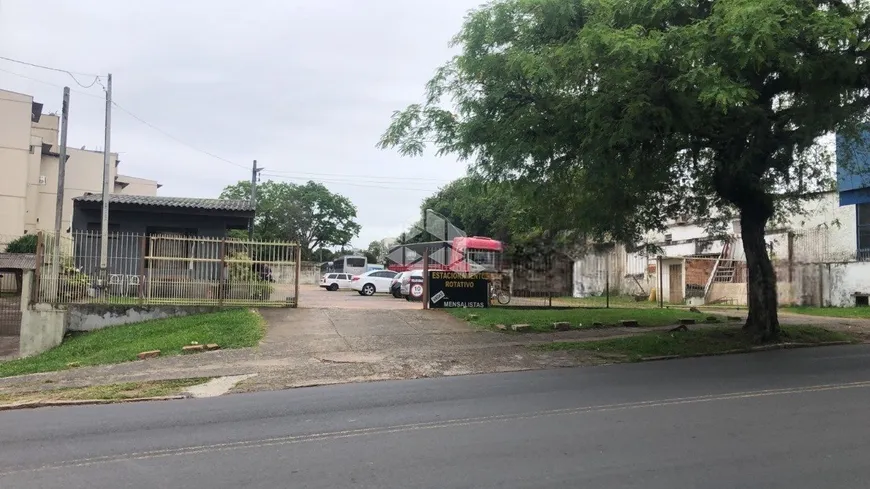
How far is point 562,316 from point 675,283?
14.0m

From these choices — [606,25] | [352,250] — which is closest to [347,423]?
[606,25]

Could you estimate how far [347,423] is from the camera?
7.11 m

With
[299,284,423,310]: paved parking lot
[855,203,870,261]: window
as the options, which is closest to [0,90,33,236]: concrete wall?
[299,284,423,310]: paved parking lot

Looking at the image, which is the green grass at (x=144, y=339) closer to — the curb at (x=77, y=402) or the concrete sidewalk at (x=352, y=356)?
the concrete sidewalk at (x=352, y=356)

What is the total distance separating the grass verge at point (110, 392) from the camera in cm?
925

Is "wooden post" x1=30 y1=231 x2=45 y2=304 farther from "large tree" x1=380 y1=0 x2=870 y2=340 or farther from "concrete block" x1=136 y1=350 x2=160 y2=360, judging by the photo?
"large tree" x1=380 y1=0 x2=870 y2=340

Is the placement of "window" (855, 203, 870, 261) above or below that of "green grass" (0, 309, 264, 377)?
above

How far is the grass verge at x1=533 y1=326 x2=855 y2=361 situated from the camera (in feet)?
42.6

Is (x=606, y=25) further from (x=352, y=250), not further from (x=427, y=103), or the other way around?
(x=352, y=250)

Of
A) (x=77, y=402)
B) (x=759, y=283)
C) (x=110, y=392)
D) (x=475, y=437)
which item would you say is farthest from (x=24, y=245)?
(x=475, y=437)

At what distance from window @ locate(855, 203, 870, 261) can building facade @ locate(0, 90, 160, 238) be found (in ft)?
144

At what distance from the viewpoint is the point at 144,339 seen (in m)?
14.8

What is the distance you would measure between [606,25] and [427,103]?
397 centimetres

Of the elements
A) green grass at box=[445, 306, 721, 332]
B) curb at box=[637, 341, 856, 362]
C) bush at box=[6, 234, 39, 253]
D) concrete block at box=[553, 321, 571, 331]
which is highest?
bush at box=[6, 234, 39, 253]
